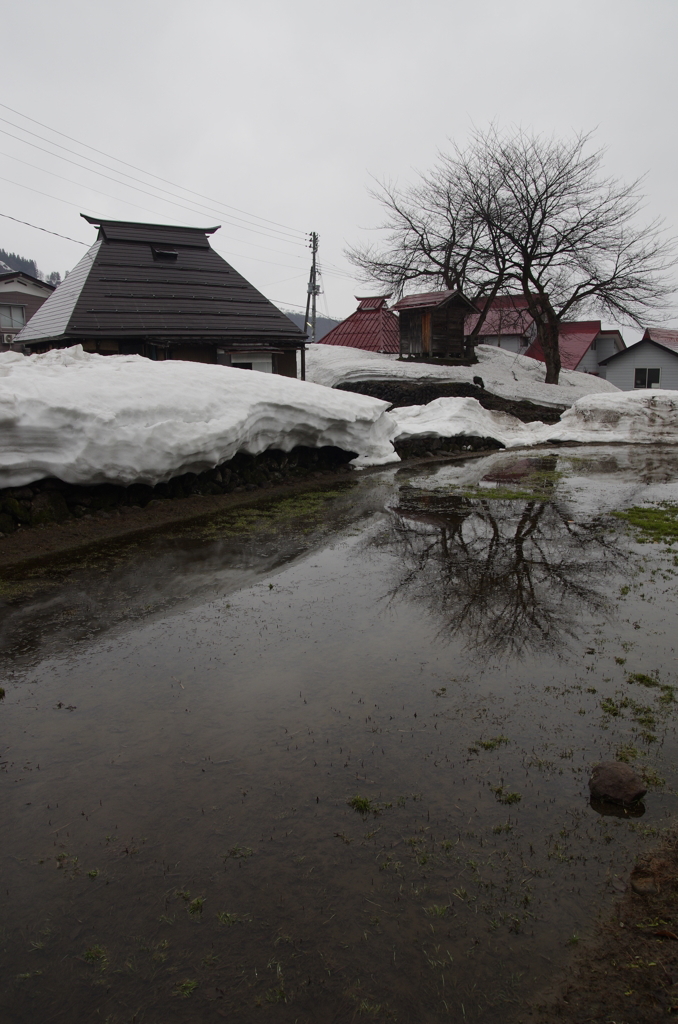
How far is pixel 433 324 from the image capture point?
86.7 feet

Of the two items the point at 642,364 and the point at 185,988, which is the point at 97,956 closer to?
the point at 185,988

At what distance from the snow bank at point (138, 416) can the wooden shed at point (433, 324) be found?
14442mm

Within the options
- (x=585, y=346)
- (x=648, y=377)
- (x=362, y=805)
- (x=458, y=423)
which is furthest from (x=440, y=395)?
(x=362, y=805)

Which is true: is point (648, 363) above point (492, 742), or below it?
above

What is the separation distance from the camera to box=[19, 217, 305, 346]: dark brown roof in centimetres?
1725

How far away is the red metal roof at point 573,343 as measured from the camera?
3466 centimetres

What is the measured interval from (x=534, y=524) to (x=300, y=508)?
3630mm

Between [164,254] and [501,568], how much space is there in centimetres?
1775

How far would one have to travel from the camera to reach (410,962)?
7.98 feet

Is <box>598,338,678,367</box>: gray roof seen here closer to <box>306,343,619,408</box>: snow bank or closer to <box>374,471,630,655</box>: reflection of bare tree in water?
<box>306,343,619,408</box>: snow bank

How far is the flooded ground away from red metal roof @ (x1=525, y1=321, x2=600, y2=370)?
30.5 meters

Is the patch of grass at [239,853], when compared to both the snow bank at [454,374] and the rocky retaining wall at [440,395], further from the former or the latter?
the snow bank at [454,374]

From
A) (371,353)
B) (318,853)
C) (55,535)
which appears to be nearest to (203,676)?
(318,853)

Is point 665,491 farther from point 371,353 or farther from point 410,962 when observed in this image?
point 371,353
